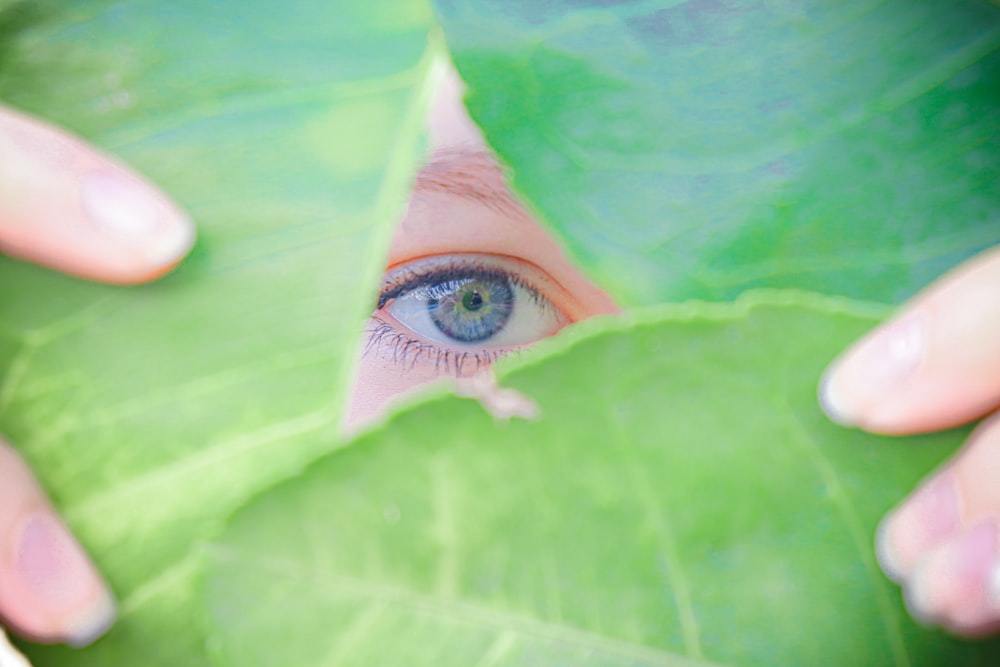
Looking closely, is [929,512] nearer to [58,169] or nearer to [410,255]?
[58,169]

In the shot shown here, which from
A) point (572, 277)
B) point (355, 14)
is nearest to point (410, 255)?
point (572, 277)

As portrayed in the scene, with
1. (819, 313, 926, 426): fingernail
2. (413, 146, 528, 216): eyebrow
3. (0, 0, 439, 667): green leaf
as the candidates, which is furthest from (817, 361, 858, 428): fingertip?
(413, 146, 528, 216): eyebrow

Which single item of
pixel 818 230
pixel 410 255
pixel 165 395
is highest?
pixel 818 230

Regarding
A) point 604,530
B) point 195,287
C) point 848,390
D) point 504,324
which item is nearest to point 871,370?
point 848,390

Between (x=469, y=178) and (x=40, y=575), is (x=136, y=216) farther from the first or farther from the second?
(x=469, y=178)

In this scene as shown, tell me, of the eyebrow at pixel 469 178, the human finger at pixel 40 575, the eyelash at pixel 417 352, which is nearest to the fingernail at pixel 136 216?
the human finger at pixel 40 575

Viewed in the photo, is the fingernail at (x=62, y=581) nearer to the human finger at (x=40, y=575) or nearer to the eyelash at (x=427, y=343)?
the human finger at (x=40, y=575)

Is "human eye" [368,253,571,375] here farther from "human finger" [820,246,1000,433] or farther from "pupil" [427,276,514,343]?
"human finger" [820,246,1000,433]
